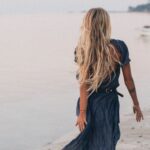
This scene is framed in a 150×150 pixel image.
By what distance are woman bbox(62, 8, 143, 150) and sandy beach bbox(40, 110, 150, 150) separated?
9.87 ft

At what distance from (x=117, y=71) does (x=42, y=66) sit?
1013 inches

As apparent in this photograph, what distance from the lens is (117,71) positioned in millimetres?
5941

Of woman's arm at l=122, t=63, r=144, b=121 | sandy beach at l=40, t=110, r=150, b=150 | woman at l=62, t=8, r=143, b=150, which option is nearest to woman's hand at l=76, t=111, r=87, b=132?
woman at l=62, t=8, r=143, b=150

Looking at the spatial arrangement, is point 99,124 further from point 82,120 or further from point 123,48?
point 123,48

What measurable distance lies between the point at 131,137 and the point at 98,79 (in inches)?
169

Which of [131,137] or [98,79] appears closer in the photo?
[98,79]

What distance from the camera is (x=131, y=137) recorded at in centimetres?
995

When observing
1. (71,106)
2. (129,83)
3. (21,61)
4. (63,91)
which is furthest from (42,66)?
(129,83)

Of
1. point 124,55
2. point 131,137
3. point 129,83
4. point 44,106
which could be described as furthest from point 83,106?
point 44,106

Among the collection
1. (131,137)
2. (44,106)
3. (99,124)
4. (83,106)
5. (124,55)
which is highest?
(124,55)

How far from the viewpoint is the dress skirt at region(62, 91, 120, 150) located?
236 inches

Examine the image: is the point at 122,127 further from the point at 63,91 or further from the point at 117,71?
the point at 63,91

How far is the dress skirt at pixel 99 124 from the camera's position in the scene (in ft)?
19.7

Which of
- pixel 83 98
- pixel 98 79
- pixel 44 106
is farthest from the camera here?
pixel 44 106
